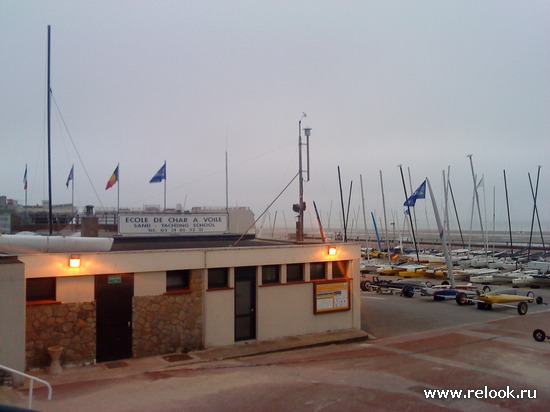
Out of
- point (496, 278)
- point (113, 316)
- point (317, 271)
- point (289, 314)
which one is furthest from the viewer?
point (496, 278)

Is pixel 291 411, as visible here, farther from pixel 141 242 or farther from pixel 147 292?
pixel 141 242

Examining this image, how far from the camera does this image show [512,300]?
23.2 metres

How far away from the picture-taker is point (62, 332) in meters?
12.8

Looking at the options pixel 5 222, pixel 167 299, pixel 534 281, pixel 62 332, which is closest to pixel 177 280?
pixel 167 299

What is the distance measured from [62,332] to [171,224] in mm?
6196

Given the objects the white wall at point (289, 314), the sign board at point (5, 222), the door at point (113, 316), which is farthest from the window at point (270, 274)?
the sign board at point (5, 222)

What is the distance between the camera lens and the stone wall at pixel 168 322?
45.9 ft

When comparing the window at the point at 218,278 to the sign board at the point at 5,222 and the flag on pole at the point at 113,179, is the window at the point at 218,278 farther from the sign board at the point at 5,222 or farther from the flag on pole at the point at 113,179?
the sign board at the point at 5,222

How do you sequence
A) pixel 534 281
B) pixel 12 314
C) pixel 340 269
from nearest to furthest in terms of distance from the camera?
pixel 12 314, pixel 340 269, pixel 534 281

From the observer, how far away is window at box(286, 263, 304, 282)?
1714cm

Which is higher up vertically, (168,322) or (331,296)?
(331,296)

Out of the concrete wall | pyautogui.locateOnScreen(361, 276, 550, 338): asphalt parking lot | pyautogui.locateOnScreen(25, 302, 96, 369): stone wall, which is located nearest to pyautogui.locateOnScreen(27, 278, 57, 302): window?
pyautogui.locateOnScreen(25, 302, 96, 369): stone wall

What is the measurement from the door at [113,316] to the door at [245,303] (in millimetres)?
3435

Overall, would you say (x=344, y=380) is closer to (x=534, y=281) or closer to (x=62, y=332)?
(x=62, y=332)
